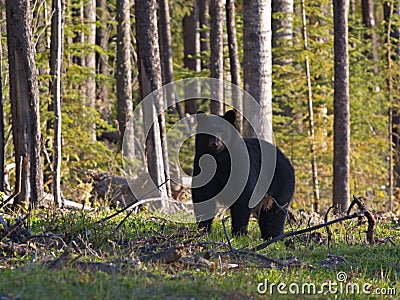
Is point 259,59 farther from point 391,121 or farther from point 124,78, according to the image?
point 391,121

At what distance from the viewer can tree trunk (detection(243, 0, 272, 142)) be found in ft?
41.3

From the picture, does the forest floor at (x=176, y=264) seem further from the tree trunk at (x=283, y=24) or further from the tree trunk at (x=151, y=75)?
the tree trunk at (x=283, y=24)

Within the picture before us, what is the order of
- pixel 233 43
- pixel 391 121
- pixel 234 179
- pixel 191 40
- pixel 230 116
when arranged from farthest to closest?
pixel 191 40 → pixel 391 121 → pixel 233 43 → pixel 234 179 → pixel 230 116

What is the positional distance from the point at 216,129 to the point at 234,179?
72 cm

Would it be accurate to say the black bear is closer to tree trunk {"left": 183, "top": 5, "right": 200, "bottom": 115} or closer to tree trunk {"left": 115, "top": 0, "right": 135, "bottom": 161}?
tree trunk {"left": 115, "top": 0, "right": 135, "bottom": 161}

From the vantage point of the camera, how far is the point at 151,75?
13633 millimetres

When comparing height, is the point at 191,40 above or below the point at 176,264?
above

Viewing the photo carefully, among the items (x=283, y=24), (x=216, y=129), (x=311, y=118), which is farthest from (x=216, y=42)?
(x=216, y=129)

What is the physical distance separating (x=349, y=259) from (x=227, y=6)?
10.7m

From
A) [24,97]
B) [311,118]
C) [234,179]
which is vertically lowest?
[311,118]

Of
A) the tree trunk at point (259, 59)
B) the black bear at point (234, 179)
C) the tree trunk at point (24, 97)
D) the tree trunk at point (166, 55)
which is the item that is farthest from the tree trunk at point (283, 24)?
the black bear at point (234, 179)

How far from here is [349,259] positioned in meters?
8.18

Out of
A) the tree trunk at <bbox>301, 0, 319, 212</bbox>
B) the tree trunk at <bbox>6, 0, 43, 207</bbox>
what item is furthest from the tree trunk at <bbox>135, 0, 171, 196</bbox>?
the tree trunk at <bbox>301, 0, 319, 212</bbox>

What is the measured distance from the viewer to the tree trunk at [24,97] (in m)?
10.7
